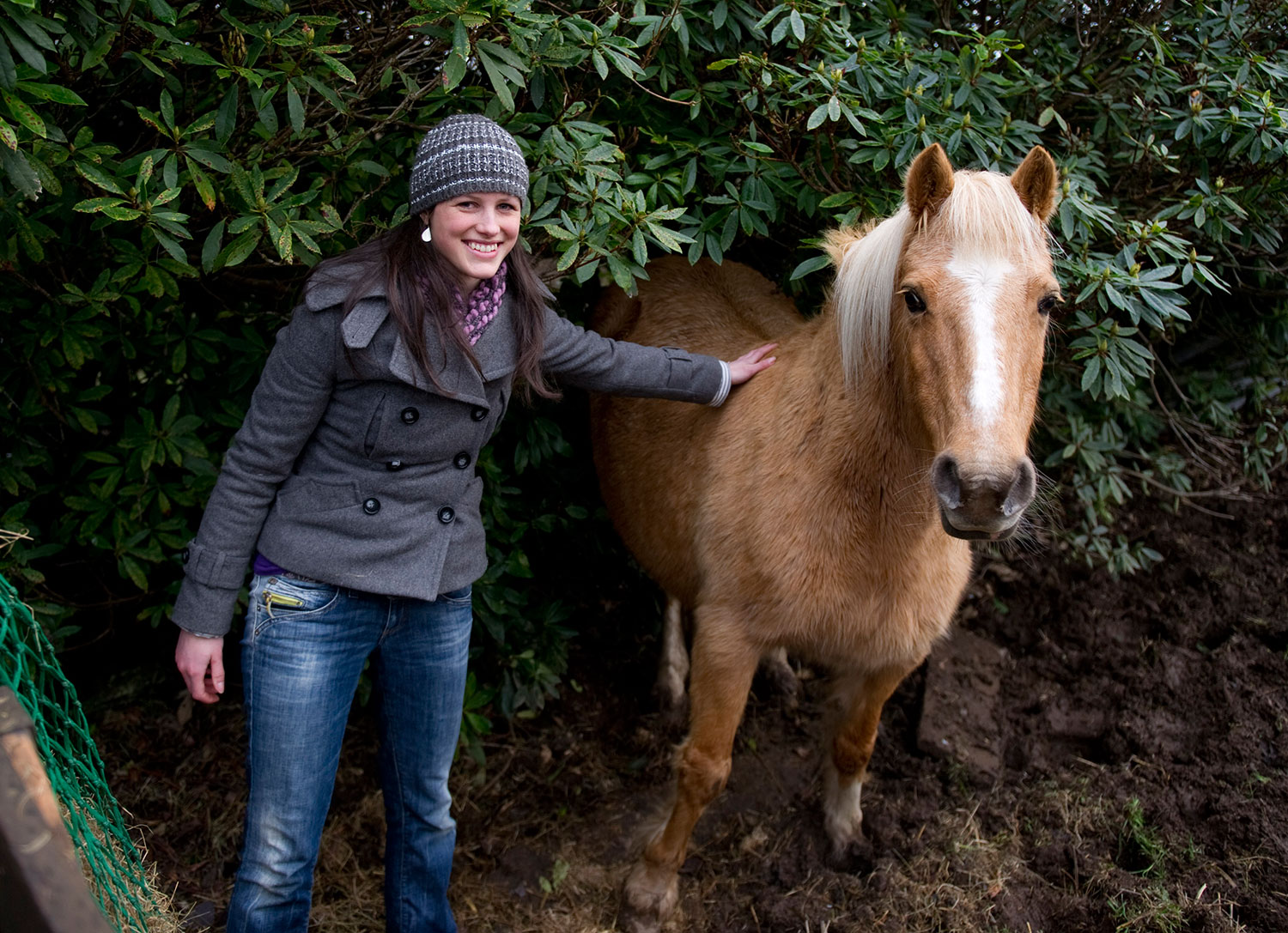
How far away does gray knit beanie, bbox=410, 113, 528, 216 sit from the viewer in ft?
6.97

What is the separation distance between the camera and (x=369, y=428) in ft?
7.27

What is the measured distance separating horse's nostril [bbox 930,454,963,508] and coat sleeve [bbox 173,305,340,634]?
139 centimetres

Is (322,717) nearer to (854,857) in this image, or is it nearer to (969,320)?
(969,320)

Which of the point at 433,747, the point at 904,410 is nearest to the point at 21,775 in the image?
the point at 433,747

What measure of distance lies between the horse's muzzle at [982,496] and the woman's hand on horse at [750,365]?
108 centimetres

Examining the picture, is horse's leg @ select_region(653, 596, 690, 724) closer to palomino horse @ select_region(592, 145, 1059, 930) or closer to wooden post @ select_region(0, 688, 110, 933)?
palomino horse @ select_region(592, 145, 1059, 930)

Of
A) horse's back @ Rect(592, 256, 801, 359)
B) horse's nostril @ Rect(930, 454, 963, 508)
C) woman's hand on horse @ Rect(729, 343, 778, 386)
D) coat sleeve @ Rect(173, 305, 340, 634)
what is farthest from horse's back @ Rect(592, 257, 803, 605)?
coat sleeve @ Rect(173, 305, 340, 634)

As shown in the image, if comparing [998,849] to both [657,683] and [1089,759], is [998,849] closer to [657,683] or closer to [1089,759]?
[1089,759]

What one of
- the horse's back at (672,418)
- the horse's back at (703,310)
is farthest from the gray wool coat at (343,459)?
the horse's back at (703,310)

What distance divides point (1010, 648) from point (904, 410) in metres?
2.30

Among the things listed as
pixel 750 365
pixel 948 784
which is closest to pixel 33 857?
pixel 750 365

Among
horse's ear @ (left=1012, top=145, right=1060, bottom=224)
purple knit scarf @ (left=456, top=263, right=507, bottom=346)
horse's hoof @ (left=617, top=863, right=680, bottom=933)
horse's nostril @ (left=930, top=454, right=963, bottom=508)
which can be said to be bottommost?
horse's hoof @ (left=617, top=863, right=680, bottom=933)

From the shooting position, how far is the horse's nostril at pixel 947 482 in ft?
6.53

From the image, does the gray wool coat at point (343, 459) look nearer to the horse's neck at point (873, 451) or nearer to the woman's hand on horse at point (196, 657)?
the woman's hand on horse at point (196, 657)
